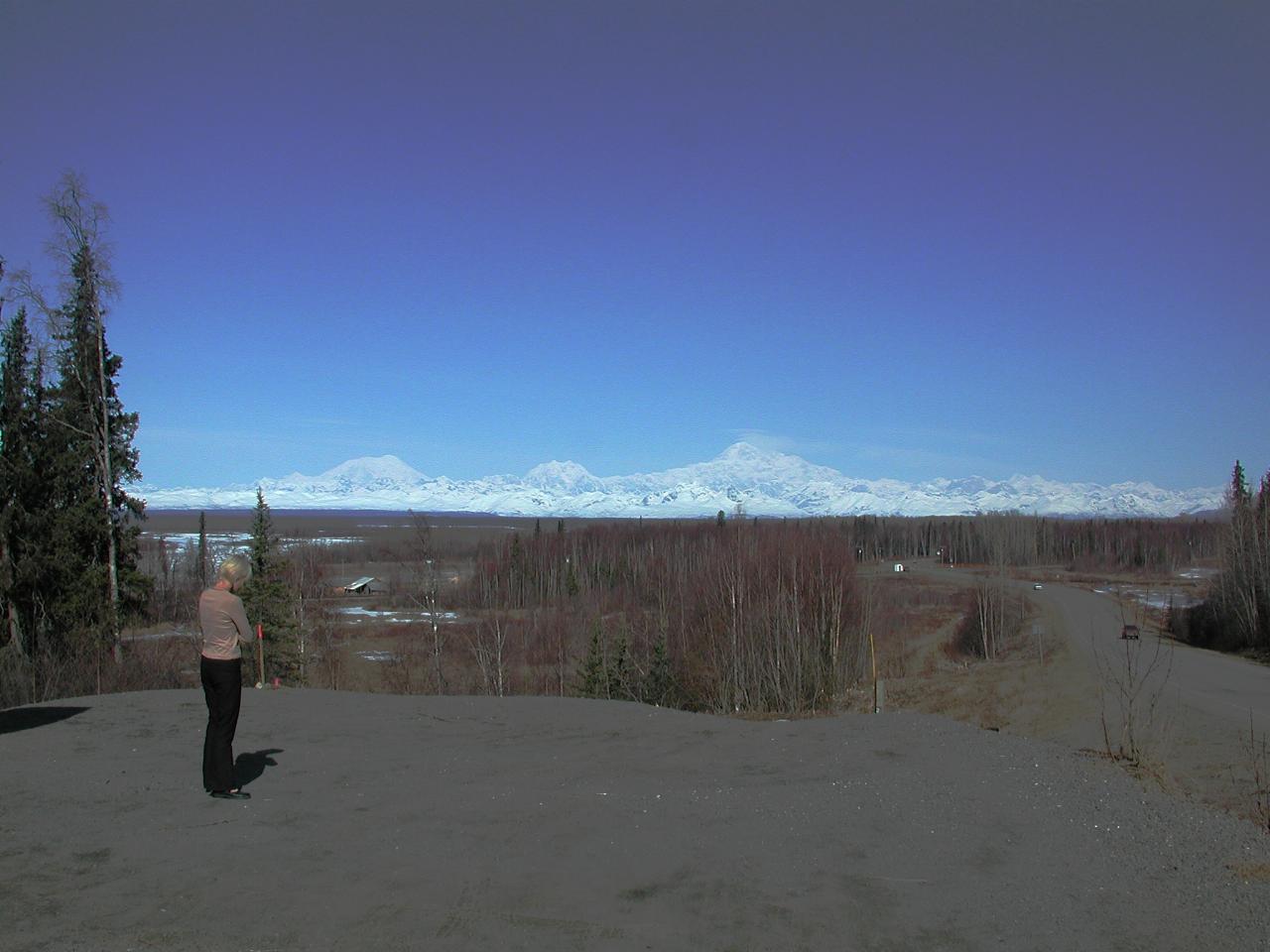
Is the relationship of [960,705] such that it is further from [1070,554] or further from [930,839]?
[1070,554]

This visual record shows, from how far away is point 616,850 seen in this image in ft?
22.5

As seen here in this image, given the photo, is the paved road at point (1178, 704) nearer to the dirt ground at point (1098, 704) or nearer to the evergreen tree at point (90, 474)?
the dirt ground at point (1098, 704)

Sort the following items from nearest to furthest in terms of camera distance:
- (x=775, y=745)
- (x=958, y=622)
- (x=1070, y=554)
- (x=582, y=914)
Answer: (x=582, y=914) < (x=775, y=745) < (x=958, y=622) < (x=1070, y=554)

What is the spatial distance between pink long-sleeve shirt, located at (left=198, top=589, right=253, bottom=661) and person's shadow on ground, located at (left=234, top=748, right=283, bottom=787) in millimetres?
1352

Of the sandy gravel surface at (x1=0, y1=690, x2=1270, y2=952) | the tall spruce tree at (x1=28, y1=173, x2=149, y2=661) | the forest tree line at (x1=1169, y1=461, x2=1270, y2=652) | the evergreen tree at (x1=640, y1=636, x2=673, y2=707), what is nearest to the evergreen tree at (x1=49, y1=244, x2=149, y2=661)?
the tall spruce tree at (x1=28, y1=173, x2=149, y2=661)

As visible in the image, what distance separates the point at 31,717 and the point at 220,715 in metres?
6.67

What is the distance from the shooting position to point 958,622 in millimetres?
70125

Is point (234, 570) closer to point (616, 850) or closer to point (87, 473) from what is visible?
point (616, 850)

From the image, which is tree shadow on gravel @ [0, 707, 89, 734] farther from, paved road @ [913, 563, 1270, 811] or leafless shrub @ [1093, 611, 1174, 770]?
paved road @ [913, 563, 1270, 811]

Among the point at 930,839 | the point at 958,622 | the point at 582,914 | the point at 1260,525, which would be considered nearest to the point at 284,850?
the point at 582,914

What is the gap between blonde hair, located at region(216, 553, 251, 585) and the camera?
832 cm

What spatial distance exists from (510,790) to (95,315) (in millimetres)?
26895

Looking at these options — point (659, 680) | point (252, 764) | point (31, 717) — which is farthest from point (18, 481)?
point (252, 764)

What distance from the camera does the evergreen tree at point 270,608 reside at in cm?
3438
